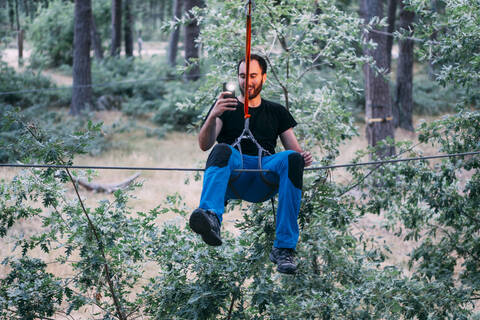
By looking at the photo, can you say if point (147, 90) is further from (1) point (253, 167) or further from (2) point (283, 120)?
(1) point (253, 167)

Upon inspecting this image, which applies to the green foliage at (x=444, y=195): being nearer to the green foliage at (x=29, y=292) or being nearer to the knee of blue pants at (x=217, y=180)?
the knee of blue pants at (x=217, y=180)

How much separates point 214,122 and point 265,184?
0.57m

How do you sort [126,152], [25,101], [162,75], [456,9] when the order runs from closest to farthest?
[456,9], [126,152], [25,101], [162,75]

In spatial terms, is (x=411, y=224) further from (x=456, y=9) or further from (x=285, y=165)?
(x=285, y=165)

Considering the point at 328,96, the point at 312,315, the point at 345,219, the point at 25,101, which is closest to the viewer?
the point at 312,315

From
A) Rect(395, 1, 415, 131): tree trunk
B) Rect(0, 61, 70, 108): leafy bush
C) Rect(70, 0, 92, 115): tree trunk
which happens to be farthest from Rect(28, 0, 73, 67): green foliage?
Rect(395, 1, 415, 131): tree trunk

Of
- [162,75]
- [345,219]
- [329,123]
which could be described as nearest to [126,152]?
[162,75]

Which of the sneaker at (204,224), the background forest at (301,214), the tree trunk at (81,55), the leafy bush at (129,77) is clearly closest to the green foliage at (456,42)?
the background forest at (301,214)

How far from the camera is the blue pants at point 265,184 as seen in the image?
3.65 m

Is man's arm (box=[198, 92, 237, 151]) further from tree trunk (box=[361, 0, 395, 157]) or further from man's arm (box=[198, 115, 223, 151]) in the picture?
tree trunk (box=[361, 0, 395, 157])

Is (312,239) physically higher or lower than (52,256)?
higher

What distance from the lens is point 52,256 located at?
706 centimetres

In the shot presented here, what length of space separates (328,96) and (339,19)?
884mm

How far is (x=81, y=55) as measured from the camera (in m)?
14.2
